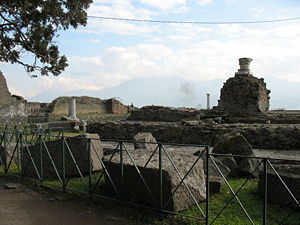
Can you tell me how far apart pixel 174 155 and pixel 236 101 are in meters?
15.7

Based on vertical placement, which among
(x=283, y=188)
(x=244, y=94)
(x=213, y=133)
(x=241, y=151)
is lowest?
(x=283, y=188)

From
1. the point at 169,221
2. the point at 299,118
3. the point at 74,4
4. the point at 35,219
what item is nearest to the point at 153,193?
the point at 169,221

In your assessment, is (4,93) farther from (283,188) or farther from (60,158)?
(283,188)

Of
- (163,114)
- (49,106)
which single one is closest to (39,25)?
(163,114)

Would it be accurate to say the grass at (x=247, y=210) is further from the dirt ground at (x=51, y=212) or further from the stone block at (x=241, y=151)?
the dirt ground at (x=51, y=212)

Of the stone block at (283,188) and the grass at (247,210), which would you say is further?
the stone block at (283,188)

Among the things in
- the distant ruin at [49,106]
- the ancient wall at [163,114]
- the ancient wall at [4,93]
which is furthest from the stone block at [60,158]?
the ancient wall at [4,93]

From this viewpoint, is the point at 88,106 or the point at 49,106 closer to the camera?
the point at 49,106

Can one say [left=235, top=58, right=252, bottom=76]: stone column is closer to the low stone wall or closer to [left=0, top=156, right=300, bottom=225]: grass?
the low stone wall

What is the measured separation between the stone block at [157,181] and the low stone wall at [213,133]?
5.18m

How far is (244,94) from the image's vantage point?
2056cm

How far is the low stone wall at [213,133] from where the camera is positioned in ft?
32.9

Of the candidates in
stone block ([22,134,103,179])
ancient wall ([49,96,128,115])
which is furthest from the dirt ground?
ancient wall ([49,96,128,115])

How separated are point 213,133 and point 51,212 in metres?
7.01
